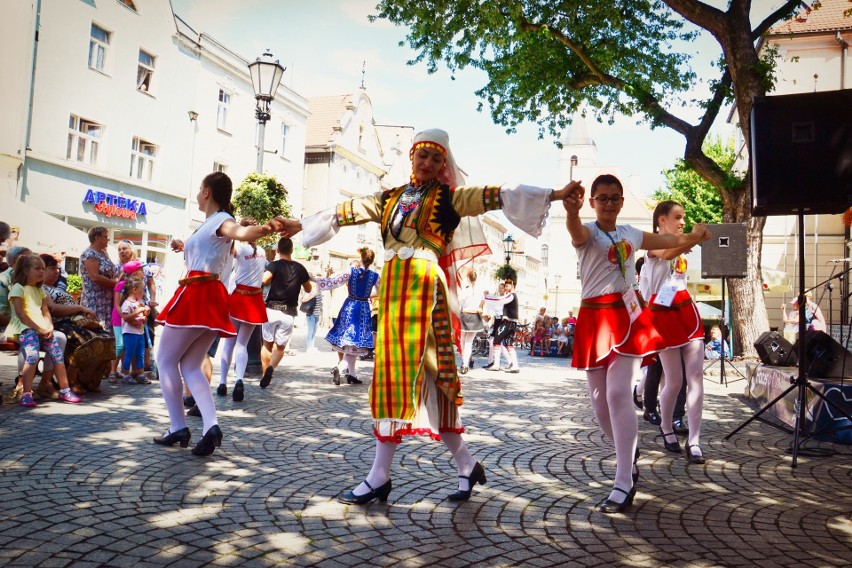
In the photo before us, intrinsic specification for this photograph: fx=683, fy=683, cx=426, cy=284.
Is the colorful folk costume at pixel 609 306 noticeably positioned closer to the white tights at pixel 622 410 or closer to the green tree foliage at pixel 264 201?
the white tights at pixel 622 410

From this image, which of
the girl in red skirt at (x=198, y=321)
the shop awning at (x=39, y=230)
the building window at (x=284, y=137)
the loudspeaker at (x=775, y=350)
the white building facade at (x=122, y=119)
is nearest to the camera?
the girl in red skirt at (x=198, y=321)

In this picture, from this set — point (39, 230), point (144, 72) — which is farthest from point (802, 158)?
point (144, 72)

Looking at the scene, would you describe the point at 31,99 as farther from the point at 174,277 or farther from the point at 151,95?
the point at 174,277

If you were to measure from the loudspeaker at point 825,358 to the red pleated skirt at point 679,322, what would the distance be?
219cm

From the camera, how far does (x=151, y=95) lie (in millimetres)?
25328

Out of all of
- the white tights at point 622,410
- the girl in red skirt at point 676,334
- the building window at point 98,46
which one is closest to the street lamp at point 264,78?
the girl in red skirt at point 676,334

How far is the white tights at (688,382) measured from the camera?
5.63 metres

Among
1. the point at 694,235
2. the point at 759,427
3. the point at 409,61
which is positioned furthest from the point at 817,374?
the point at 409,61

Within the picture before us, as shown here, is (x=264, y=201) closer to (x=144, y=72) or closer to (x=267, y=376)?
(x=144, y=72)

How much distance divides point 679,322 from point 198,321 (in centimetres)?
391

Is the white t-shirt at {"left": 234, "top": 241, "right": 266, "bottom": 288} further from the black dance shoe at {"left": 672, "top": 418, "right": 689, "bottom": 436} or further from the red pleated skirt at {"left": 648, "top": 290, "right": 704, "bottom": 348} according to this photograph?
the black dance shoe at {"left": 672, "top": 418, "right": 689, "bottom": 436}

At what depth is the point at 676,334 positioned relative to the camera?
18.9 feet

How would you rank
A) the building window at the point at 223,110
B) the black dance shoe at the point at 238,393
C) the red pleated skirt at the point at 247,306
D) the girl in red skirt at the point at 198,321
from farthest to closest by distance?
the building window at the point at 223,110, the red pleated skirt at the point at 247,306, the black dance shoe at the point at 238,393, the girl in red skirt at the point at 198,321

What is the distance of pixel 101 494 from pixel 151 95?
80.1 ft
